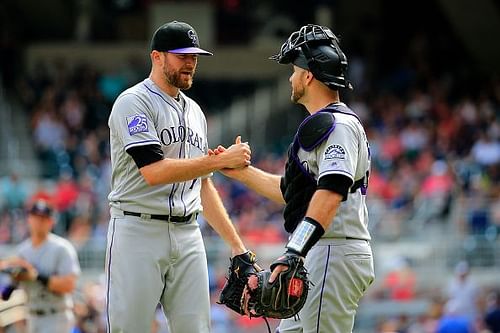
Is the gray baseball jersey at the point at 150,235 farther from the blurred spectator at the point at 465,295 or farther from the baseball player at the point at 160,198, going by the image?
the blurred spectator at the point at 465,295

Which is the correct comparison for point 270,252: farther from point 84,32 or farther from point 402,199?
point 84,32

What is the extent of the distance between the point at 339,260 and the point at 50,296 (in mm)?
4256

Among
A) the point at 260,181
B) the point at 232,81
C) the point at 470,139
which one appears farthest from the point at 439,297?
the point at 232,81

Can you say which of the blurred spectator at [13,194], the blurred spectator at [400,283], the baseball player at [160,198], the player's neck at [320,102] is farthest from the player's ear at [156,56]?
the blurred spectator at [13,194]

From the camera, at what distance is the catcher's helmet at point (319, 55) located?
6613 millimetres

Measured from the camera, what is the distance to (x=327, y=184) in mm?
6293

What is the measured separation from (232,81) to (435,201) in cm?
972

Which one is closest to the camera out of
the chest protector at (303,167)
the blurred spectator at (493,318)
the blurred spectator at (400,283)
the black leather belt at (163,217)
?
the chest protector at (303,167)

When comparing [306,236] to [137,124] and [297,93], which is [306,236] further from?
[137,124]

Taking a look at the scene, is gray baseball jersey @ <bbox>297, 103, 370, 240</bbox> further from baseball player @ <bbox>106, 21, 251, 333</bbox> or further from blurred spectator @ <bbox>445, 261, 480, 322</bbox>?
blurred spectator @ <bbox>445, 261, 480, 322</bbox>

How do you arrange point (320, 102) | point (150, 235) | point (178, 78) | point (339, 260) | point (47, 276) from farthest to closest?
1. point (47, 276)
2. point (178, 78)
3. point (150, 235)
4. point (320, 102)
5. point (339, 260)

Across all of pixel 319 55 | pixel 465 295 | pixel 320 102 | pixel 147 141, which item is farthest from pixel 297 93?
pixel 465 295

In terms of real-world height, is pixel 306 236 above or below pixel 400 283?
above

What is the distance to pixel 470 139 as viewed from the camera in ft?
65.4
